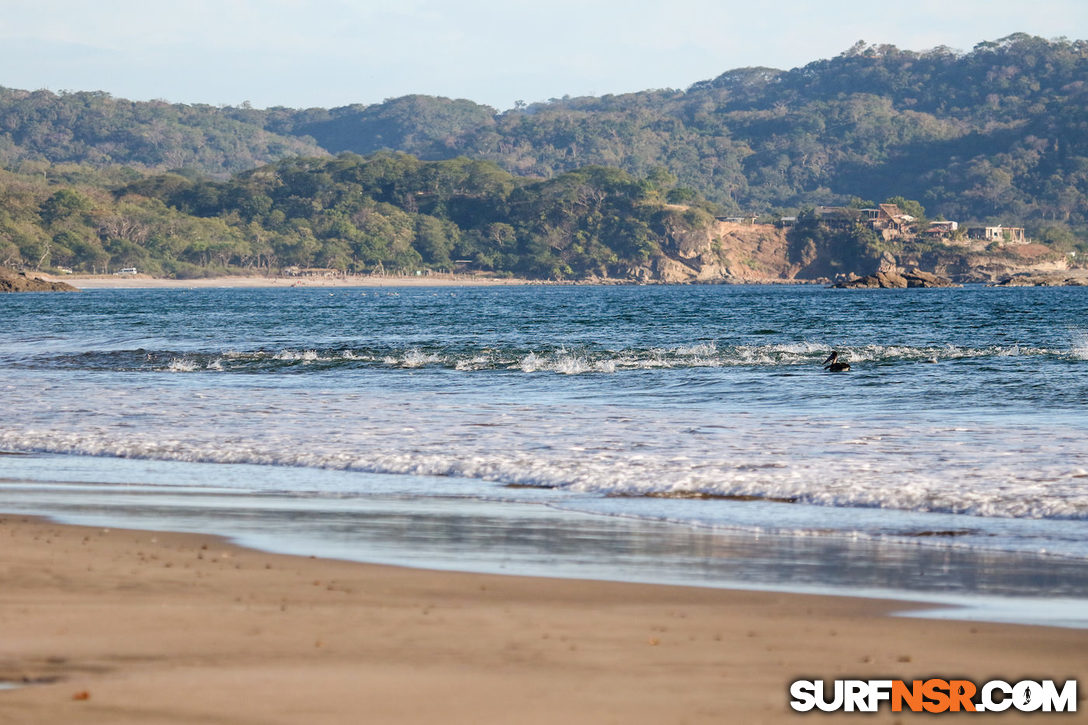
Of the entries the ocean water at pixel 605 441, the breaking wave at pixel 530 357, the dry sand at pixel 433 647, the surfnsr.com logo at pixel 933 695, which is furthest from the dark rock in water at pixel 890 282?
the surfnsr.com logo at pixel 933 695

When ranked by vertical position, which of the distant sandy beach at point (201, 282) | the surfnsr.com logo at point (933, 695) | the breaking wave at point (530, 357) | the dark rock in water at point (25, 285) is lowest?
the distant sandy beach at point (201, 282)

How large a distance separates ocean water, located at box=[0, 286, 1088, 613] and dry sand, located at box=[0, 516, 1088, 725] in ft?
4.09

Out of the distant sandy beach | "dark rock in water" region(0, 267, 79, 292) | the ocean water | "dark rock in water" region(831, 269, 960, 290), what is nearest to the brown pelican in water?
the ocean water

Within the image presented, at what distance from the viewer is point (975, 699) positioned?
210 inches

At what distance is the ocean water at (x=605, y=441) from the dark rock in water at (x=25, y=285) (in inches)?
4421

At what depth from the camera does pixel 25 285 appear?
138000mm

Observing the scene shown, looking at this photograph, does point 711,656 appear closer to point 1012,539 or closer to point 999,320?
point 1012,539

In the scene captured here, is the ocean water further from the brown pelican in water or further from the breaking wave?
the brown pelican in water

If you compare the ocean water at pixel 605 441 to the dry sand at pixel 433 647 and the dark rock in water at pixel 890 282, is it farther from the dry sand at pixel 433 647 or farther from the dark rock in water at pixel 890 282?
the dark rock in water at pixel 890 282

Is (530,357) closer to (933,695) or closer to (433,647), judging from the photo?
(433,647)

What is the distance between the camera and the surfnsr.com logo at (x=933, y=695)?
17.2 ft

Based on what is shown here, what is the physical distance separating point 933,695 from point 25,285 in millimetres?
146552

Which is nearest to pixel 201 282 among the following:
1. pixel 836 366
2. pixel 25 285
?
pixel 25 285

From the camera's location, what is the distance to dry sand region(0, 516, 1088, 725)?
515 centimetres
